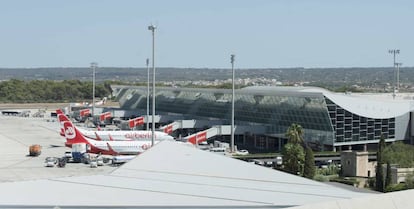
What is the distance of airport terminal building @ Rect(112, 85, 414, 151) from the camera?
8625cm

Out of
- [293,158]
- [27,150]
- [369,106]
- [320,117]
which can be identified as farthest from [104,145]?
[369,106]

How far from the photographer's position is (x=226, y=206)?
75.3ft

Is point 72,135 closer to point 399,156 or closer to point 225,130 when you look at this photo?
point 225,130

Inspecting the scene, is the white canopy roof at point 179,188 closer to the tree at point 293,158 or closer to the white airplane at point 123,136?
the tree at point 293,158

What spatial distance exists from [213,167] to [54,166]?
1727 inches

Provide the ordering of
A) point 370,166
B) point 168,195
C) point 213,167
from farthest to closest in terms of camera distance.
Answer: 1. point 370,166
2. point 213,167
3. point 168,195

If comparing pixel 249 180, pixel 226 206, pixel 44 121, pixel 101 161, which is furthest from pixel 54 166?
pixel 44 121

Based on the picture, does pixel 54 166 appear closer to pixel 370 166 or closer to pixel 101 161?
pixel 101 161

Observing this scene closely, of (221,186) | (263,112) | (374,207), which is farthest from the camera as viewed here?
(263,112)

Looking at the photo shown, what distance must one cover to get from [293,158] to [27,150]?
3918 centimetres

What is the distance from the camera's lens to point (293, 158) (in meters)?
60.2

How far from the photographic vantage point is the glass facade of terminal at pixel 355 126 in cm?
8588

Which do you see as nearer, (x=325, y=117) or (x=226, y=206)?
(x=226, y=206)

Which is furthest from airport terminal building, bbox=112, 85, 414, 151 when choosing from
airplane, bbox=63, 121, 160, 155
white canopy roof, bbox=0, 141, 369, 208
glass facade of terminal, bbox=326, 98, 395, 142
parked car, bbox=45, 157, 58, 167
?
white canopy roof, bbox=0, 141, 369, 208
